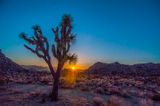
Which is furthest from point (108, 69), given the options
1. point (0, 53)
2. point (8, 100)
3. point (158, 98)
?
point (8, 100)

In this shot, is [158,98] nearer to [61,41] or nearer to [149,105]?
[149,105]

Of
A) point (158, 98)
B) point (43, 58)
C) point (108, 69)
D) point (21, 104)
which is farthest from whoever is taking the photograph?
point (108, 69)

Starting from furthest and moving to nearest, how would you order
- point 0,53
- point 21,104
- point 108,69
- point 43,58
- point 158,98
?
1. point 108,69
2. point 0,53
3. point 158,98
4. point 43,58
5. point 21,104

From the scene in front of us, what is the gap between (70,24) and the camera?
18.6 meters

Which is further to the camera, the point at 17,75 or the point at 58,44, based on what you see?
the point at 17,75

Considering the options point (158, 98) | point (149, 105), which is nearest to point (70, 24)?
point (149, 105)

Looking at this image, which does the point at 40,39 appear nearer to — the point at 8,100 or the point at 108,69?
the point at 8,100

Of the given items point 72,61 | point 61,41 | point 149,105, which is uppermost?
point 61,41

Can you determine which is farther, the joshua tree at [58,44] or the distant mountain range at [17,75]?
the distant mountain range at [17,75]

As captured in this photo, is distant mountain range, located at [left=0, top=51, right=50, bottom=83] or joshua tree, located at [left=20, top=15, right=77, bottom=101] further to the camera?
distant mountain range, located at [left=0, top=51, right=50, bottom=83]

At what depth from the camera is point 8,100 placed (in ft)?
61.1

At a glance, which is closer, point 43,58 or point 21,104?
point 21,104

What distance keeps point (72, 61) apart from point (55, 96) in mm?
3058

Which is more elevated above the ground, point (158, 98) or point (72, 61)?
point (72, 61)
